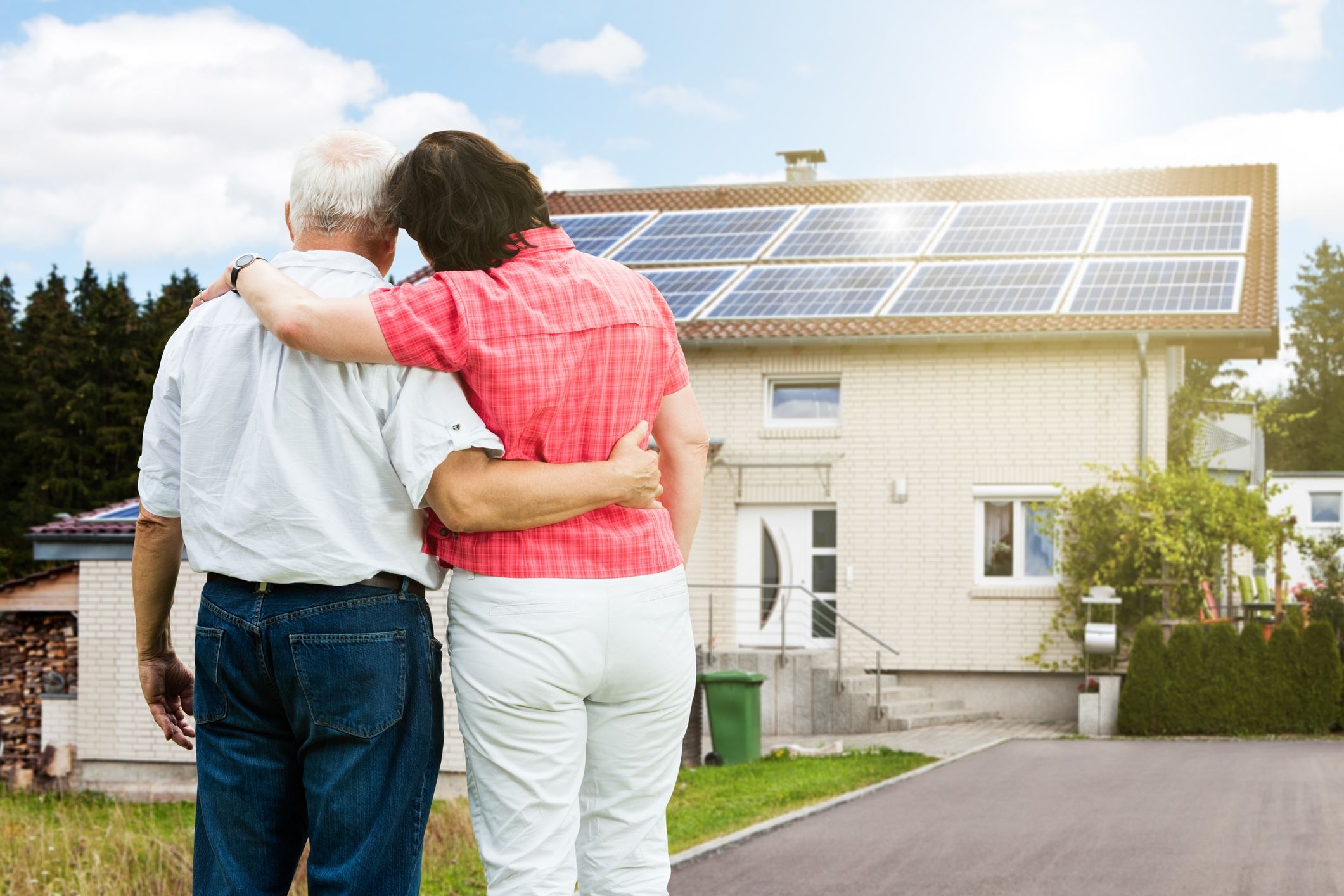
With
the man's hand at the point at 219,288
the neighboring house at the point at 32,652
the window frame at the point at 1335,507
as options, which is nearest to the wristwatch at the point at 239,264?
the man's hand at the point at 219,288

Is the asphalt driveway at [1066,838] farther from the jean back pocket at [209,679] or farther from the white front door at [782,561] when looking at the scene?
the white front door at [782,561]

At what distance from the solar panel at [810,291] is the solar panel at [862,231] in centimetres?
63

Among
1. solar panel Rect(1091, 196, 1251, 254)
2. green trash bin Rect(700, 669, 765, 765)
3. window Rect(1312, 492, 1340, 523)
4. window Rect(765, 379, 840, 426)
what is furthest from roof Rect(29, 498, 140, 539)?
window Rect(1312, 492, 1340, 523)

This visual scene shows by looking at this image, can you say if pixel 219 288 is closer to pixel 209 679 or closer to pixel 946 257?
pixel 209 679

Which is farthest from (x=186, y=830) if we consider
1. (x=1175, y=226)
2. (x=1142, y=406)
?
(x=1175, y=226)

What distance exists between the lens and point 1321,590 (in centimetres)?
1562

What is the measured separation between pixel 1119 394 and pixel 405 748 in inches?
642

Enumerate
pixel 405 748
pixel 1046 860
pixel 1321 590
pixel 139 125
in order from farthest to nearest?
pixel 139 125 < pixel 1321 590 < pixel 1046 860 < pixel 405 748

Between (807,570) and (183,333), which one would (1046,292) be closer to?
(807,570)

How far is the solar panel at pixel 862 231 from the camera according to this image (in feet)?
68.3

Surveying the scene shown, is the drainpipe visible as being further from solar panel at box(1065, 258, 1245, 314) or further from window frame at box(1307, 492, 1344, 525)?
window frame at box(1307, 492, 1344, 525)

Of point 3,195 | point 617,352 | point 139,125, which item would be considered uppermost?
point 139,125

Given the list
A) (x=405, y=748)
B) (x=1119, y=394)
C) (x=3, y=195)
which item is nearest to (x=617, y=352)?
(x=405, y=748)

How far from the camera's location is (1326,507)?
37656mm
